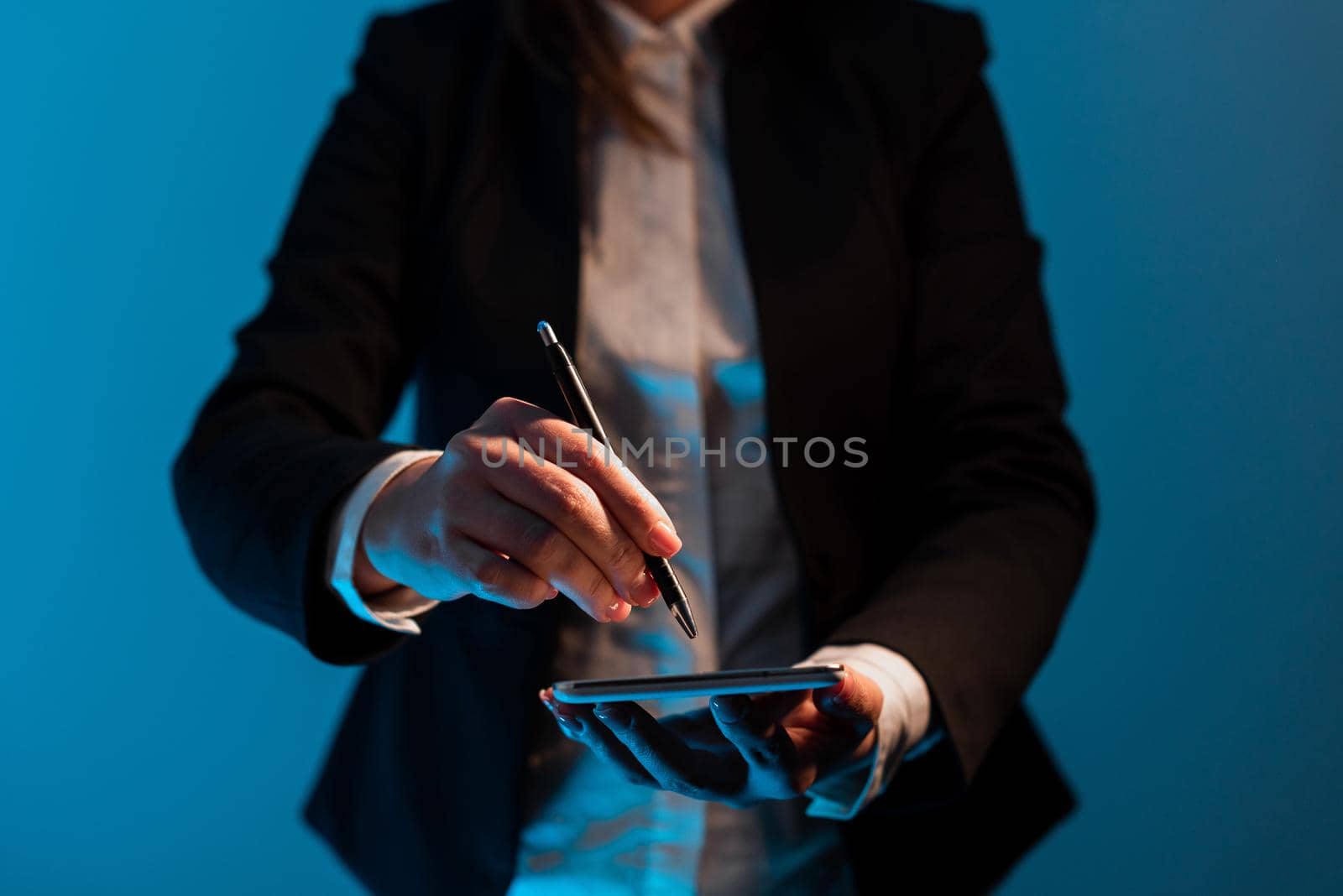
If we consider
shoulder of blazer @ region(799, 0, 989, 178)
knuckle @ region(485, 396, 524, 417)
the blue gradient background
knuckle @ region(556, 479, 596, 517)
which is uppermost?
shoulder of blazer @ region(799, 0, 989, 178)

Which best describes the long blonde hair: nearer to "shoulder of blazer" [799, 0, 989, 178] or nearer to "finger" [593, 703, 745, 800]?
"shoulder of blazer" [799, 0, 989, 178]

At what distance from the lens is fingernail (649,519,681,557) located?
0.31 m

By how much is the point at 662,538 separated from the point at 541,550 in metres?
0.03

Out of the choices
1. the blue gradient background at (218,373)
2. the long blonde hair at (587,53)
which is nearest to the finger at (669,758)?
the long blonde hair at (587,53)

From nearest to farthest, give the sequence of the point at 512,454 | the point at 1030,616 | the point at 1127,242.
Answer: the point at 512,454 → the point at 1030,616 → the point at 1127,242

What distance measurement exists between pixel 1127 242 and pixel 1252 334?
11cm

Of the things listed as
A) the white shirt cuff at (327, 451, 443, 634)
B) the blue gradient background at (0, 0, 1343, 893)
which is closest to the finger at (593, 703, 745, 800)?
the white shirt cuff at (327, 451, 443, 634)

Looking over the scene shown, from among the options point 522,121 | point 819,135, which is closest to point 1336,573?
point 819,135

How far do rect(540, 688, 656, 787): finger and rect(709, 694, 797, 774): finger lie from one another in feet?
0.09

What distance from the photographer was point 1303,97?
0.59 meters

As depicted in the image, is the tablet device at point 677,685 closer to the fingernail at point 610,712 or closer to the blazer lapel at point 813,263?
the fingernail at point 610,712

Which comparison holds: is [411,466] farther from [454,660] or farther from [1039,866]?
[1039,866]

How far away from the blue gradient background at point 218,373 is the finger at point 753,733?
0.40 metres

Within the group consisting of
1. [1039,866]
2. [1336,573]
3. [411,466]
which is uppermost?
[411,466]
